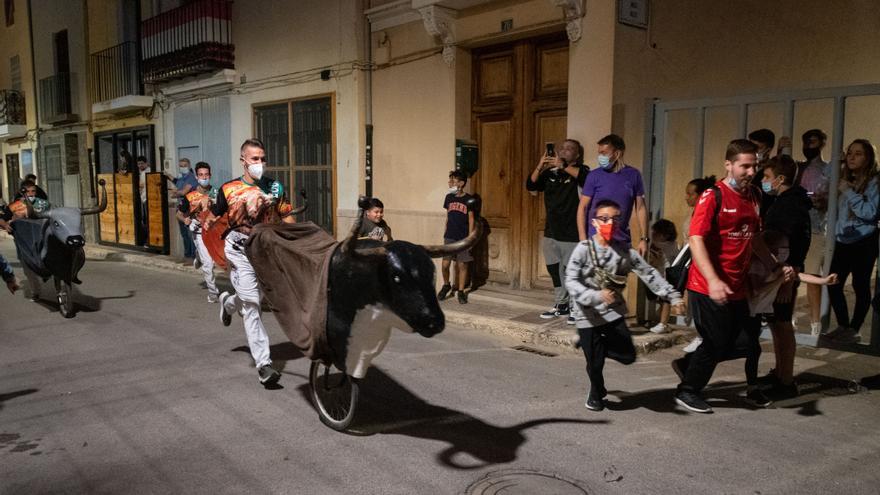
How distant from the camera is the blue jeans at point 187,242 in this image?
14.7m

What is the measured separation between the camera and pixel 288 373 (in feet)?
→ 19.7

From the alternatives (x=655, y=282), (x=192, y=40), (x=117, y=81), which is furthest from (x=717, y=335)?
(x=117, y=81)

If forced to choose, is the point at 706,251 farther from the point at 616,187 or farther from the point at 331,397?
the point at 331,397

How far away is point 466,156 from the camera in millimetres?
9797

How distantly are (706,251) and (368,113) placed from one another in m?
7.83

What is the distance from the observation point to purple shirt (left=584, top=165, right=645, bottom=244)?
22.0 feet

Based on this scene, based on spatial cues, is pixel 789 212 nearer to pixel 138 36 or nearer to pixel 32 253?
pixel 32 253

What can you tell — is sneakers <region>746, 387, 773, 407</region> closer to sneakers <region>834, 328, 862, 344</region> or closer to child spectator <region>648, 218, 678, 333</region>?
sneakers <region>834, 328, 862, 344</region>

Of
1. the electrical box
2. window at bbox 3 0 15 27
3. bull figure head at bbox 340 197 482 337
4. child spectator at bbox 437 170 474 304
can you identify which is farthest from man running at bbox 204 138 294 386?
window at bbox 3 0 15 27

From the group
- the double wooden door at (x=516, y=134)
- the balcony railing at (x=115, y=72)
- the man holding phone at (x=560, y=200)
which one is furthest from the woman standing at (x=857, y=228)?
the balcony railing at (x=115, y=72)

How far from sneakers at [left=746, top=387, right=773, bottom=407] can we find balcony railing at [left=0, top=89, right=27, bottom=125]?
85.6ft

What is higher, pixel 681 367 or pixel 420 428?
pixel 681 367

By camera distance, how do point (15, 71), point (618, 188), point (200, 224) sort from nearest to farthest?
point (618, 188) < point (200, 224) < point (15, 71)

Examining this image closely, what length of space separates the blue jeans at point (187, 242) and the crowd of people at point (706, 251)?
766cm
